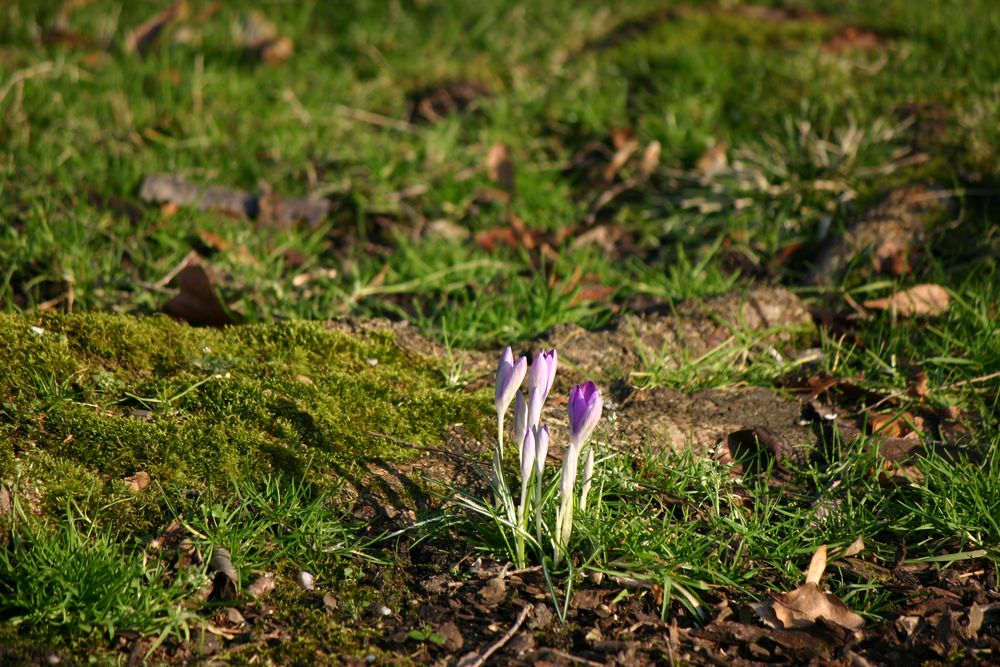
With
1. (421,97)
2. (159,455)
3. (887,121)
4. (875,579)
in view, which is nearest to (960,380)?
(875,579)

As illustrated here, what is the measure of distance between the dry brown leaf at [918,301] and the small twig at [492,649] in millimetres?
2260

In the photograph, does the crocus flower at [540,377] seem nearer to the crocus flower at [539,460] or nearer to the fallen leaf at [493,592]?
the crocus flower at [539,460]

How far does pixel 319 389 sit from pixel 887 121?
11.1 feet

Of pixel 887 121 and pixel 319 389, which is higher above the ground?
pixel 887 121

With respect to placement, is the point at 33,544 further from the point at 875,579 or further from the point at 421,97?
the point at 421,97

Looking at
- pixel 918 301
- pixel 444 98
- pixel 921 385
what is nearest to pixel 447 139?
pixel 444 98

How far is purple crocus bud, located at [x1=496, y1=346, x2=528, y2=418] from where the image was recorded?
252 cm

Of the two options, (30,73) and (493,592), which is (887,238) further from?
(30,73)

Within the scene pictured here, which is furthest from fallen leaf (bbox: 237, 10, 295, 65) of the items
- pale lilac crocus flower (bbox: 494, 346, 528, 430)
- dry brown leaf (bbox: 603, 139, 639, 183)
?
pale lilac crocus flower (bbox: 494, 346, 528, 430)

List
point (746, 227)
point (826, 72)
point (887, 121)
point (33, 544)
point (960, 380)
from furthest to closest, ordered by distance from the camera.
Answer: point (826, 72) → point (887, 121) → point (746, 227) → point (960, 380) → point (33, 544)

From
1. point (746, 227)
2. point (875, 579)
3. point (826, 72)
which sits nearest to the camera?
point (875, 579)

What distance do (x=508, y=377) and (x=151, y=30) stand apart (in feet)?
15.4

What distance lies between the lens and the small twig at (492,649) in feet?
7.82

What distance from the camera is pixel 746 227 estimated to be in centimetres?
460
